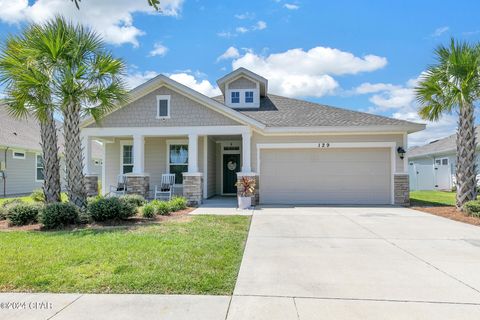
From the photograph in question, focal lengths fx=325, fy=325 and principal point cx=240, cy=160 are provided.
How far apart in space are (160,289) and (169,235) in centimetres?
301

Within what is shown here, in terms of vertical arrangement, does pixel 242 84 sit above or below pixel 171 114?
above

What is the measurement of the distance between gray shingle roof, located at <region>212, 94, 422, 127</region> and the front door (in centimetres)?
260

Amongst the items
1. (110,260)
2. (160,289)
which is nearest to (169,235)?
(110,260)

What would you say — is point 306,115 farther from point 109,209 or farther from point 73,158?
point 73,158

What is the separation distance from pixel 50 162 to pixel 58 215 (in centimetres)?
258

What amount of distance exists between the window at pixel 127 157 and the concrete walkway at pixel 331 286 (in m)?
9.75

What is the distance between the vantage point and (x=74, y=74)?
913 cm

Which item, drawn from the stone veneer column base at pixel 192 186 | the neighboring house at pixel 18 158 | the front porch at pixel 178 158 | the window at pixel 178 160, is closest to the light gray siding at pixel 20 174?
the neighboring house at pixel 18 158

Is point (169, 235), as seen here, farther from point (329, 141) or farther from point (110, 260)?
point (329, 141)

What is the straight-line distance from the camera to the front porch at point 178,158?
12789 millimetres

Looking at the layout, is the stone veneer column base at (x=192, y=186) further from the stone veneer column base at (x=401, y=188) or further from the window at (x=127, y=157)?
the stone veneer column base at (x=401, y=188)

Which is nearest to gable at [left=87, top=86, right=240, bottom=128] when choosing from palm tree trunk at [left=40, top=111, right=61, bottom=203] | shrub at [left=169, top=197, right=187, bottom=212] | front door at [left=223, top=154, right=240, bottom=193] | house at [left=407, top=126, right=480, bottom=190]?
palm tree trunk at [left=40, top=111, right=61, bottom=203]

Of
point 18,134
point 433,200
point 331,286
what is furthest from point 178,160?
point 433,200

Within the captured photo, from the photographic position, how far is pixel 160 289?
4102mm
